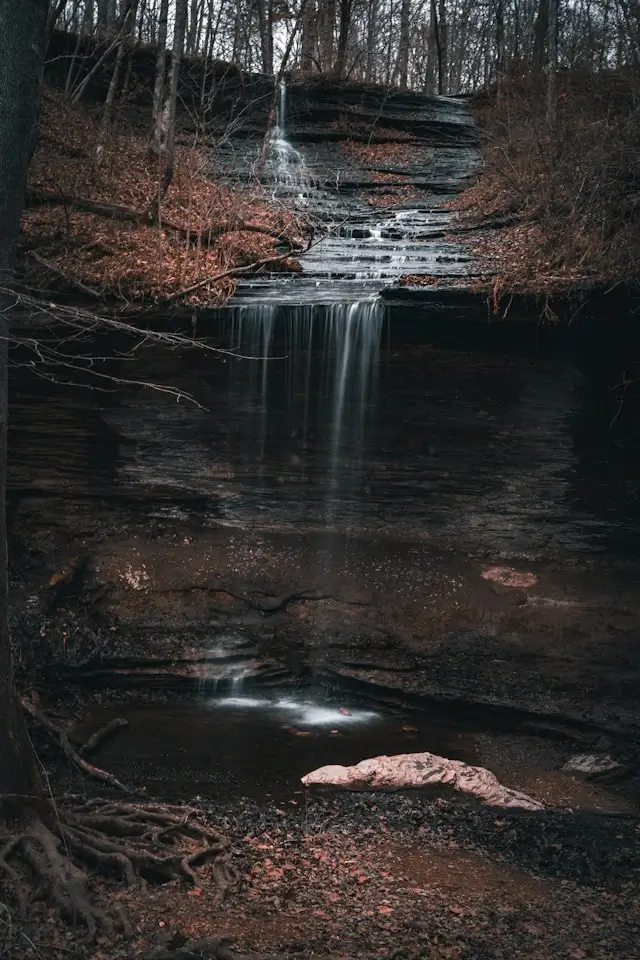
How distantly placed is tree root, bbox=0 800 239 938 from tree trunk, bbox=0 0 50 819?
0.30 meters

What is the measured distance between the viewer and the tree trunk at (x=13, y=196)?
18.1ft

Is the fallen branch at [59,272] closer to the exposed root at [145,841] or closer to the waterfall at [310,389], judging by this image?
the waterfall at [310,389]

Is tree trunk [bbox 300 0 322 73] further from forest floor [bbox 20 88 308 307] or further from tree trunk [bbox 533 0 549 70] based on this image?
forest floor [bbox 20 88 308 307]

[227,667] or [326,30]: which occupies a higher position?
[326,30]

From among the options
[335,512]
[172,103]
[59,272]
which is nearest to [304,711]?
[335,512]

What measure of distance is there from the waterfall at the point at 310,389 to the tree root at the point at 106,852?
5.64 meters

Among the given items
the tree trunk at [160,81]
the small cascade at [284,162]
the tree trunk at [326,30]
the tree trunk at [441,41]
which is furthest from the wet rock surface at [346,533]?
the tree trunk at [441,41]

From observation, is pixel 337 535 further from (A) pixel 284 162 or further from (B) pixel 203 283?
(A) pixel 284 162

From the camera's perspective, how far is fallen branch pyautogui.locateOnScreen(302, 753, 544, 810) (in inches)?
304

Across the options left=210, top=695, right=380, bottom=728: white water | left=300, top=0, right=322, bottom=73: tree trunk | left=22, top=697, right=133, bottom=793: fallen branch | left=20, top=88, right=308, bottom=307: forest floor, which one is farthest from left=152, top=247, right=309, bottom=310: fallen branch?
left=300, top=0, right=322, bottom=73: tree trunk

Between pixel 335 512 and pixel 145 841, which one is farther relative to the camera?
pixel 335 512

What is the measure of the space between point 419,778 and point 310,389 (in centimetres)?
540

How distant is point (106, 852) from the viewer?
228 inches

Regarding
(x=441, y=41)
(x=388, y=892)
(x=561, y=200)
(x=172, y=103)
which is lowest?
(x=388, y=892)
